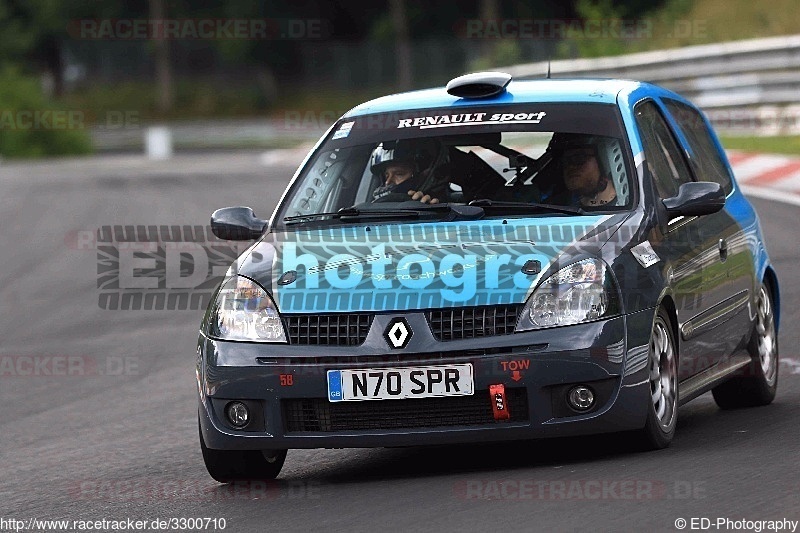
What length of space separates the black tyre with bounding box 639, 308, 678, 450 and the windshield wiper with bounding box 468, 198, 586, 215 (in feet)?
1.93

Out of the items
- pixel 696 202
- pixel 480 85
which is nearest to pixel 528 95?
pixel 480 85

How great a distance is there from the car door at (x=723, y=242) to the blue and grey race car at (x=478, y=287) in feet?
0.06

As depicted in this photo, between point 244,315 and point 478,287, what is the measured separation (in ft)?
3.12

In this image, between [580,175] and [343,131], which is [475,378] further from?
[343,131]

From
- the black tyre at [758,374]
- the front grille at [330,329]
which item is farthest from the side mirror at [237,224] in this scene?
the black tyre at [758,374]

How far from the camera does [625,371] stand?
6500 mm

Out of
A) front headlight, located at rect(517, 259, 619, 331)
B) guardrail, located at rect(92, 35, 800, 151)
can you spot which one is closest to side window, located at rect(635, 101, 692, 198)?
front headlight, located at rect(517, 259, 619, 331)

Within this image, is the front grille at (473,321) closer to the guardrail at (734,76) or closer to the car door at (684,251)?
the car door at (684,251)

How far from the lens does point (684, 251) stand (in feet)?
24.0

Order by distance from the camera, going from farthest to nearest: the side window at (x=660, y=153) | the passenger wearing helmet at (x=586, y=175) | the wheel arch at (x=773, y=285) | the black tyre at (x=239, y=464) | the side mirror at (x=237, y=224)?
the wheel arch at (x=773, y=285) < the side mirror at (x=237, y=224) < the side window at (x=660, y=153) < the passenger wearing helmet at (x=586, y=175) < the black tyre at (x=239, y=464)

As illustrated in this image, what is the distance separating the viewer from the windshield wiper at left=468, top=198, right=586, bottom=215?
23.5 feet

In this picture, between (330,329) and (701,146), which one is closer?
(330,329)

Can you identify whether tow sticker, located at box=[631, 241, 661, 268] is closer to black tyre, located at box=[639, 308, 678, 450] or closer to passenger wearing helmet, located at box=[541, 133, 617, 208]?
black tyre, located at box=[639, 308, 678, 450]

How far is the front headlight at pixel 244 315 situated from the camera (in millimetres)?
6648
